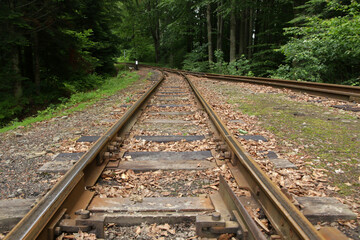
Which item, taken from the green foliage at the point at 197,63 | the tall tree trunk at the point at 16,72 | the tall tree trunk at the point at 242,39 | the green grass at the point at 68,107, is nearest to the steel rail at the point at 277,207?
the green grass at the point at 68,107

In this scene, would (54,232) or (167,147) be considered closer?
(54,232)

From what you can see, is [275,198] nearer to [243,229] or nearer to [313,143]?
[243,229]

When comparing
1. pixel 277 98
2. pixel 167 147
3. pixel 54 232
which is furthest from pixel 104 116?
pixel 277 98

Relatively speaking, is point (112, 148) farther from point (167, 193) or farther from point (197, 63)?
point (197, 63)

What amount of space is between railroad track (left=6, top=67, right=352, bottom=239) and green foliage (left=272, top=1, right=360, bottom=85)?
8.17 metres

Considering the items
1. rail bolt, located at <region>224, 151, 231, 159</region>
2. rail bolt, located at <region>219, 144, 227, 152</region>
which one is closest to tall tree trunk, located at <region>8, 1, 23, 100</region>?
rail bolt, located at <region>219, 144, 227, 152</region>

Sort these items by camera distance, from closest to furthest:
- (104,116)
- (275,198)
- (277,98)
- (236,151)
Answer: (275,198)
(236,151)
(104,116)
(277,98)

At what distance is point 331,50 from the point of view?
9.77 meters

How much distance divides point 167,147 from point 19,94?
888 centimetres

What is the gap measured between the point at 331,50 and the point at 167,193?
10.6 m

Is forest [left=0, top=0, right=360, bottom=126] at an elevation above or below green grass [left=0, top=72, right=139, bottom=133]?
above

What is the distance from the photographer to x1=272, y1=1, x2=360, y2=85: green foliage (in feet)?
28.6

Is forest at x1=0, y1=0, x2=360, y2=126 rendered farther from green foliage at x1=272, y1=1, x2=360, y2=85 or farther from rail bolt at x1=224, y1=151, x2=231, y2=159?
rail bolt at x1=224, y1=151, x2=231, y2=159

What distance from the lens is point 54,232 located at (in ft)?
5.22
